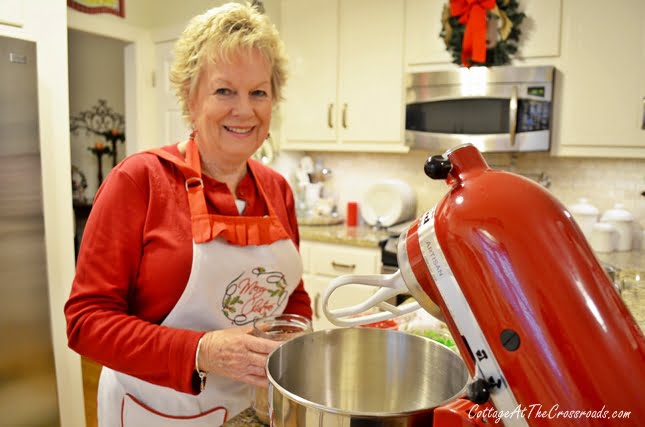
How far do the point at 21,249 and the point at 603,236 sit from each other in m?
2.65

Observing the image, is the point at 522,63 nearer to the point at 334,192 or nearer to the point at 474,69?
the point at 474,69

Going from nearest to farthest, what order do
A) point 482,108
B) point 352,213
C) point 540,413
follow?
point 540,413
point 482,108
point 352,213

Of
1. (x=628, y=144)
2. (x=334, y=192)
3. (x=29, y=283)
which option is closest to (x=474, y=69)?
(x=628, y=144)

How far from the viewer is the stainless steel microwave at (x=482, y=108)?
2.57 m

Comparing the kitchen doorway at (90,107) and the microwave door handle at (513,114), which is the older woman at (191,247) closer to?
the microwave door handle at (513,114)

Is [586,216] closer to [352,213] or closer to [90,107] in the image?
[352,213]

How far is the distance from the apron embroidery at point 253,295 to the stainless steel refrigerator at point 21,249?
4.26ft

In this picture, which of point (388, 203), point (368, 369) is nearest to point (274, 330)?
point (368, 369)

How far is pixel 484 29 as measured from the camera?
2.59 meters

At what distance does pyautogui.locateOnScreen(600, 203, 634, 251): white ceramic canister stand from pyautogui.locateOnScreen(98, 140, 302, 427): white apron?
6.89 feet

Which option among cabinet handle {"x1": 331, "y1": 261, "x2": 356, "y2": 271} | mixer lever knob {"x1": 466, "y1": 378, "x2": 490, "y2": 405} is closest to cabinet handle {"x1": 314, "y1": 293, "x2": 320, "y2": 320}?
cabinet handle {"x1": 331, "y1": 261, "x2": 356, "y2": 271}

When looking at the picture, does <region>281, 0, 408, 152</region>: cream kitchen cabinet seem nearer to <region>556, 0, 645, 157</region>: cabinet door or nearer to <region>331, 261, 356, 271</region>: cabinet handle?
<region>331, 261, 356, 271</region>: cabinet handle

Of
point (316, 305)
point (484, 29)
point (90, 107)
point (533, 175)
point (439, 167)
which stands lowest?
point (316, 305)

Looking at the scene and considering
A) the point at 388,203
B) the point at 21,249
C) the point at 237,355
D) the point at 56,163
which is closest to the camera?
the point at 237,355
